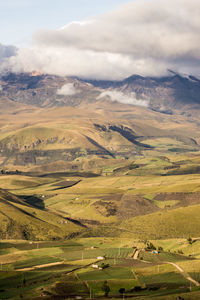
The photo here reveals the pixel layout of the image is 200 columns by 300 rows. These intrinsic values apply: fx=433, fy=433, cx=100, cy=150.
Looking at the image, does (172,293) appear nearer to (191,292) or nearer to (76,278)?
(191,292)

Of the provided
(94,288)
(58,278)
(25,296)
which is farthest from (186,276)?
(25,296)

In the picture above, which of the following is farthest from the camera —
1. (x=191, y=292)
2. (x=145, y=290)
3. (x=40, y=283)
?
(x=40, y=283)

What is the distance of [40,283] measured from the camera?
7613 inches

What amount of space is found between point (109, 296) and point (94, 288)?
42.5 feet

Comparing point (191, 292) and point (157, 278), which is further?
point (157, 278)

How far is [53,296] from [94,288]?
20201 millimetres

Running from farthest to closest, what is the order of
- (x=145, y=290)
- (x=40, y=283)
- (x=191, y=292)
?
(x=40, y=283) → (x=145, y=290) → (x=191, y=292)

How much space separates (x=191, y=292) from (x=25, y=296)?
6356 centimetres

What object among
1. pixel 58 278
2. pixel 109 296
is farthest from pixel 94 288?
pixel 58 278

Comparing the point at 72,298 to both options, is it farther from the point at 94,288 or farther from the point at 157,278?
the point at 157,278

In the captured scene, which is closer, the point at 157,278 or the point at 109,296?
the point at 109,296

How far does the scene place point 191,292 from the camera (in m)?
→ 161

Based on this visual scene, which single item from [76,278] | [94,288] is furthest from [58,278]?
[94,288]

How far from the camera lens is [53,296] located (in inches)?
6531
